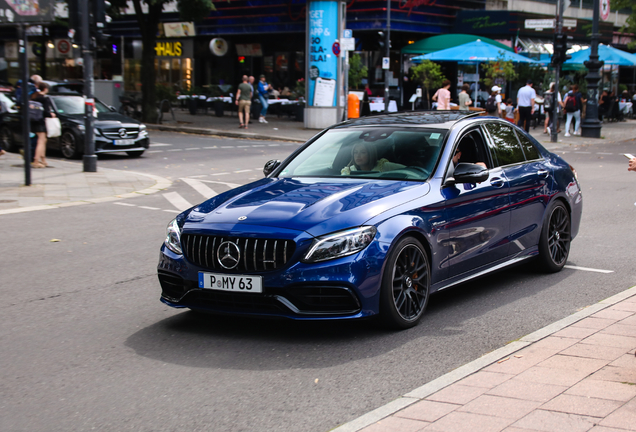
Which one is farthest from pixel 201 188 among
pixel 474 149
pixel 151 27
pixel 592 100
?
pixel 592 100

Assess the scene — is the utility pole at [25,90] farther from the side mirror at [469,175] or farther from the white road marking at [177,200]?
the side mirror at [469,175]

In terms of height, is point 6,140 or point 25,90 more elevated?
point 25,90

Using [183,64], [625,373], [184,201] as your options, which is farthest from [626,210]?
[183,64]

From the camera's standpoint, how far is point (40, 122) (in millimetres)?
16328

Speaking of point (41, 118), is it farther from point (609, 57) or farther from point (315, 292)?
point (609, 57)

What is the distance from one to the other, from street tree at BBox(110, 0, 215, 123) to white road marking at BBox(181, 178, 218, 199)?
15.6 metres

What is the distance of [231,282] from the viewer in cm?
511

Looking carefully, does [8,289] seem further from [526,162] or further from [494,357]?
[526,162]

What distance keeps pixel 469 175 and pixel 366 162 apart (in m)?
0.86

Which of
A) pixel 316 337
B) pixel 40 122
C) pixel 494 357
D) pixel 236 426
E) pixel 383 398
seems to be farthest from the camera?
pixel 40 122

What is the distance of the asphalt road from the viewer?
13.4 feet

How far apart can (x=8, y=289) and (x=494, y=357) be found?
4.44 metres

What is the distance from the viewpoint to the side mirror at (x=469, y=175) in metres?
6.01

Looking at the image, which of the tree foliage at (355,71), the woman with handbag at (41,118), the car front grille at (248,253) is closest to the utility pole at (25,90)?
the woman with handbag at (41,118)
